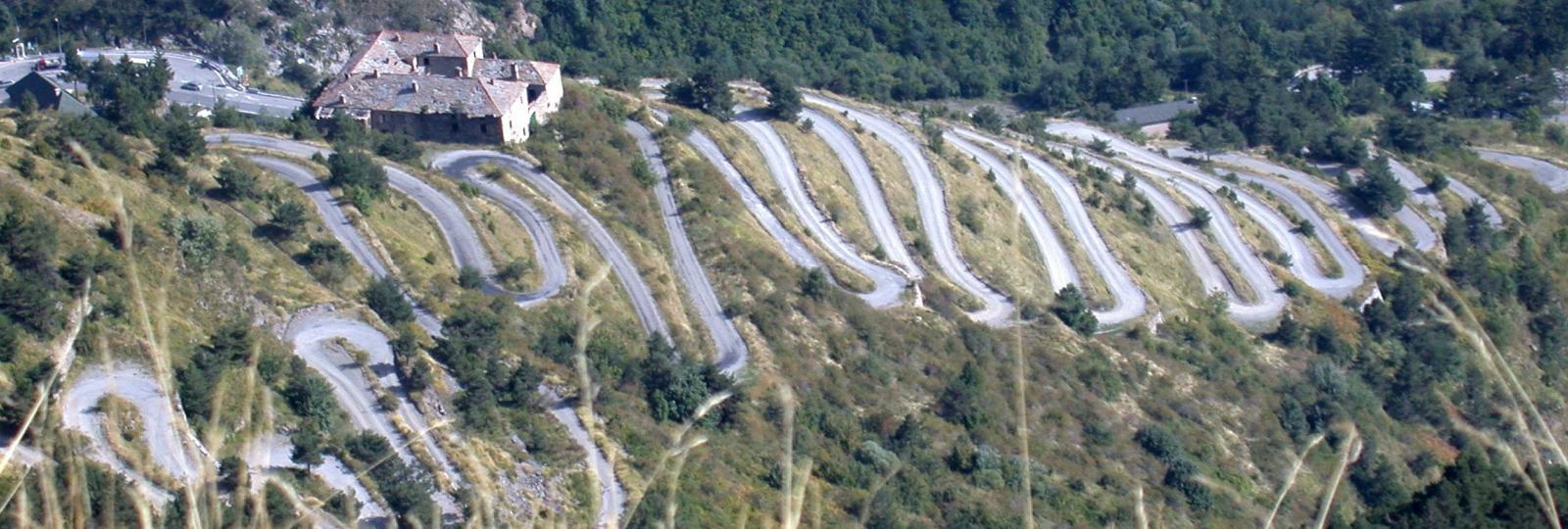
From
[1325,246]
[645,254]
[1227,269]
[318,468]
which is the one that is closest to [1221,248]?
[1227,269]

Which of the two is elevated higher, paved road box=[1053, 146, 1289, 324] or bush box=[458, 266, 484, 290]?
bush box=[458, 266, 484, 290]

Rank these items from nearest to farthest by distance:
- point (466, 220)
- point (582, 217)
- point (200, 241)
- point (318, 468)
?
point (318, 468) < point (200, 241) < point (466, 220) < point (582, 217)

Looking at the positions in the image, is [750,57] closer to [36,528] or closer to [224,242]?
[224,242]

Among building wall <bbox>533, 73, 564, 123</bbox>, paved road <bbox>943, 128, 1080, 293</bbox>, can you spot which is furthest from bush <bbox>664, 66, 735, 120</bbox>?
paved road <bbox>943, 128, 1080, 293</bbox>

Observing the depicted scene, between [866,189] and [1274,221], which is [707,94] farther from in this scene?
[1274,221]

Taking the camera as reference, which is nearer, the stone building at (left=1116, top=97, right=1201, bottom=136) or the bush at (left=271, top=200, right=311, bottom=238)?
the bush at (left=271, top=200, right=311, bottom=238)

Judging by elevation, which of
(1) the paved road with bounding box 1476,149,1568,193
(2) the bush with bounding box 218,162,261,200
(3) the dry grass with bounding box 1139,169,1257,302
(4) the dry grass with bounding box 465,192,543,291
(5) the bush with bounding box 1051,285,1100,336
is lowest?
(1) the paved road with bounding box 1476,149,1568,193

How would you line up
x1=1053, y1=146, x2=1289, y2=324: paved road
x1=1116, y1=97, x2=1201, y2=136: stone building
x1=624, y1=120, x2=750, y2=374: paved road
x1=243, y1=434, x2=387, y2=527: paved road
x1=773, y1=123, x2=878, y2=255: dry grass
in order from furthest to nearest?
x1=1116, y1=97, x2=1201, y2=136: stone building, x1=1053, y1=146, x2=1289, y2=324: paved road, x1=773, y1=123, x2=878, y2=255: dry grass, x1=624, y1=120, x2=750, y2=374: paved road, x1=243, y1=434, x2=387, y2=527: paved road

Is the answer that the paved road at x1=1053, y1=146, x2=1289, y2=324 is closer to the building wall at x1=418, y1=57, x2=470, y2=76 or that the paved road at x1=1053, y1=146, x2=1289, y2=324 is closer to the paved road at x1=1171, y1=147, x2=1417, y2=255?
the paved road at x1=1171, y1=147, x2=1417, y2=255
